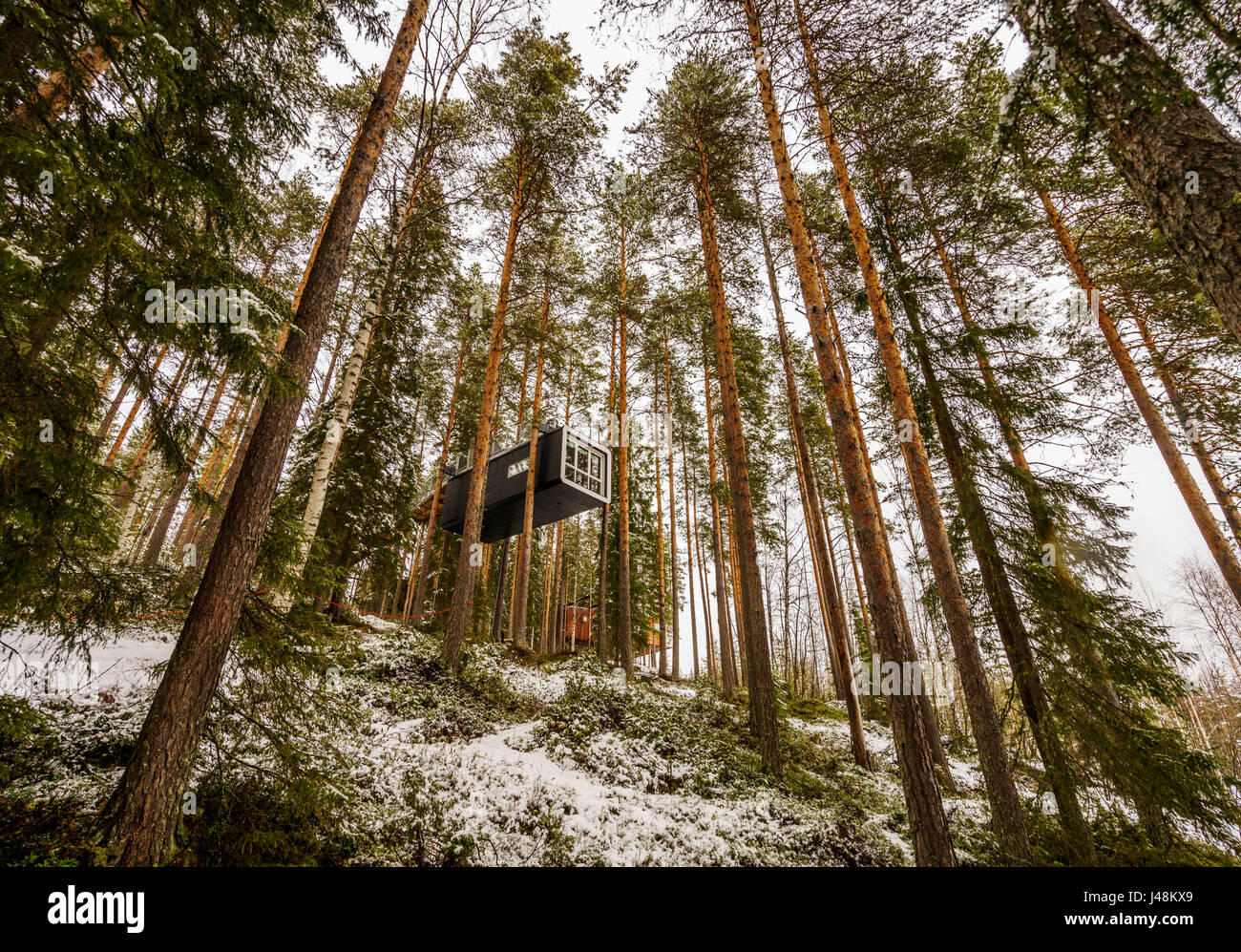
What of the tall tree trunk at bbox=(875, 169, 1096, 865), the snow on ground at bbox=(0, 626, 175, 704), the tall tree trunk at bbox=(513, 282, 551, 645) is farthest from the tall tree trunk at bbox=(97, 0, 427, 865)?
the tall tree trunk at bbox=(513, 282, 551, 645)

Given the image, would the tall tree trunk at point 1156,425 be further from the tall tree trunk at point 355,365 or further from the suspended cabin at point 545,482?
the tall tree trunk at point 355,365

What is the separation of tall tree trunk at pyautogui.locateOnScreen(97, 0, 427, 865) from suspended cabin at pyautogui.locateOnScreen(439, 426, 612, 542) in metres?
9.67

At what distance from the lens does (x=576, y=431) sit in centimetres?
1521

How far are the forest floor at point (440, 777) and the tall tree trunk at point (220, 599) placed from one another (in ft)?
1.14

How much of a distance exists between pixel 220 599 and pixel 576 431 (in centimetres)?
1185

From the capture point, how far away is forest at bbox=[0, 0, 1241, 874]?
3471mm

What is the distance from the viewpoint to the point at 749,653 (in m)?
8.42

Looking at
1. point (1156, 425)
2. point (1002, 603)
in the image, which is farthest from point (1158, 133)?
point (1156, 425)

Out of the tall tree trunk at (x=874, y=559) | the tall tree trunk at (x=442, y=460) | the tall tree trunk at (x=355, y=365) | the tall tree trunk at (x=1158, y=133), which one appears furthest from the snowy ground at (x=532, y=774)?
the tall tree trunk at (x=442, y=460)

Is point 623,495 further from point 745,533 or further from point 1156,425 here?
point 1156,425

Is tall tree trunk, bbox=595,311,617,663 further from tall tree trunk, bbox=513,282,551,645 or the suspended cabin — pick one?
tall tree trunk, bbox=513,282,551,645

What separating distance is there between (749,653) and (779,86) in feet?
32.5

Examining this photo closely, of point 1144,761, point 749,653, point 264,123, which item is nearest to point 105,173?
point 264,123

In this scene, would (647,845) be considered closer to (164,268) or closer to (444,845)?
(444,845)
